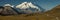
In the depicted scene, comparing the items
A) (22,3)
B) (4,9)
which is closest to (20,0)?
(22,3)

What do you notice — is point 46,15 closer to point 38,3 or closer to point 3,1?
point 38,3

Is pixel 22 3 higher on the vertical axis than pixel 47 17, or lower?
higher

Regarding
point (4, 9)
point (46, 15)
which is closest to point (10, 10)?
point (4, 9)

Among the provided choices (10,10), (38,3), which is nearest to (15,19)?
(10,10)

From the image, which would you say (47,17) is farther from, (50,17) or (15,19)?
(15,19)

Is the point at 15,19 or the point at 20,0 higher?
the point at 20,0

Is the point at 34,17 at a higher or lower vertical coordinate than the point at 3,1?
lower

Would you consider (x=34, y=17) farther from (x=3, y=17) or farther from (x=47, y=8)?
(x=3, y=17)
